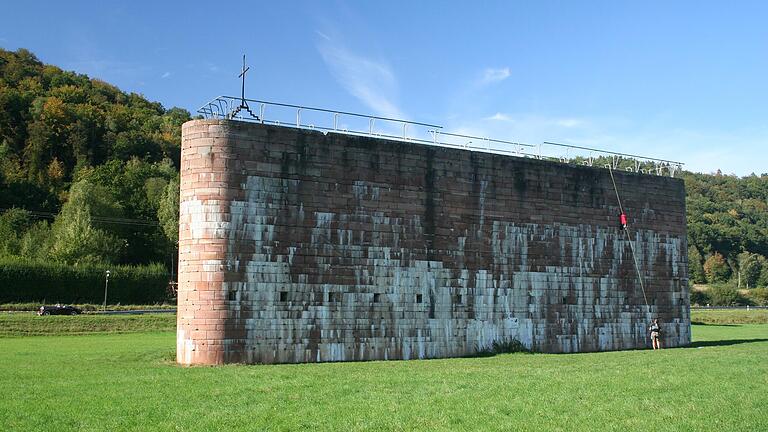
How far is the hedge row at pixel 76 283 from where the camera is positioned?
55.4 metres

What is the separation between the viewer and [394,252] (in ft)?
83.8

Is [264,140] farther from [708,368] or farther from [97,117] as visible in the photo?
[97,117]

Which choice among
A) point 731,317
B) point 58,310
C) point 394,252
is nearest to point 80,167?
point 58,310

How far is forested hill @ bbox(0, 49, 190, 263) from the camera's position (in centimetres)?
6619

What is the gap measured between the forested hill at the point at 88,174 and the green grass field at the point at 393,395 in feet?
149

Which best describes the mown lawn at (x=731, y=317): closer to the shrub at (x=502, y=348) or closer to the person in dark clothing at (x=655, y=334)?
the person in dark clothing at (x=655, y=334)

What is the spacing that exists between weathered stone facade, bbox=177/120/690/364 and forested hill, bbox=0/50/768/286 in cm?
4321

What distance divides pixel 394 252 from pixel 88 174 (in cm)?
6157

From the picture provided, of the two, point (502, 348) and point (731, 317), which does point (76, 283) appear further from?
point (731, 317)

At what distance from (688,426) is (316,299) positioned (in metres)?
13.7

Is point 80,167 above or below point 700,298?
above

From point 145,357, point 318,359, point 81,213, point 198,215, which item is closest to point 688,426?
point 318,359

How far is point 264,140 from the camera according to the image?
23797 mm

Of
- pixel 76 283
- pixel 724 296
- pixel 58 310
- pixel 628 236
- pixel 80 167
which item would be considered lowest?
pixel 724 296
